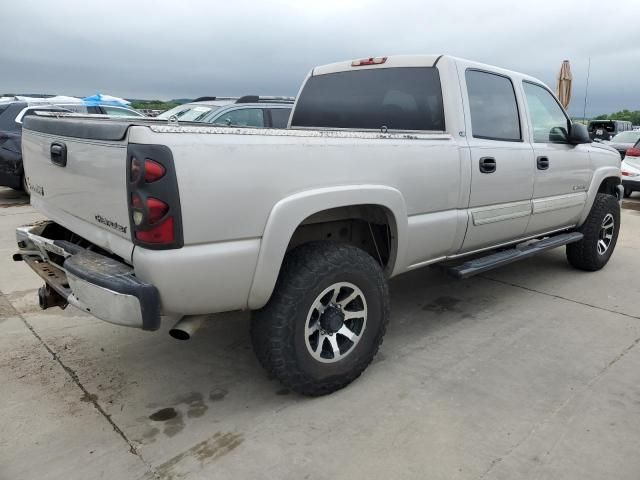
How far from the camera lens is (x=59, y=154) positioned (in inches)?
108

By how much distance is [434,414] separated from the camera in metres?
2.78

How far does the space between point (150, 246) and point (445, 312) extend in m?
2.71

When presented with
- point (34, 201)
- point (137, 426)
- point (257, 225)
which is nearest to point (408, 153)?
point (257, 225)

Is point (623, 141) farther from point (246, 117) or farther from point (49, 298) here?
point (49, 298)

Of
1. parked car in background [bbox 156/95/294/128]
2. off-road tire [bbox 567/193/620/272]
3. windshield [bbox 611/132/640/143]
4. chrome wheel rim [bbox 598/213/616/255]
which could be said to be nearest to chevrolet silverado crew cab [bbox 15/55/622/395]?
off-road tire [bbox 567/193/620/272]

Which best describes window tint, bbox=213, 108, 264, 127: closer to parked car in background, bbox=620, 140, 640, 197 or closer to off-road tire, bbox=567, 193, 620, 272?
off-road tire, bbox=567, 193, 620, 272

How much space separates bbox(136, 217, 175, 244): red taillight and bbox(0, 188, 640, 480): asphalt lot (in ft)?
3.33

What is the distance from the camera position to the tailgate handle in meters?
2.72

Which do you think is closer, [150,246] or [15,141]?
[150,246]

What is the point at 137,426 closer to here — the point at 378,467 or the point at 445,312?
the point at 378,467

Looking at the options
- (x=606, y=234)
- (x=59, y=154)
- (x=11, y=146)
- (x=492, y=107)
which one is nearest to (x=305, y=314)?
(x=59, y=154)

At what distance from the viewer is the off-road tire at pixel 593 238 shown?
519 centimetres

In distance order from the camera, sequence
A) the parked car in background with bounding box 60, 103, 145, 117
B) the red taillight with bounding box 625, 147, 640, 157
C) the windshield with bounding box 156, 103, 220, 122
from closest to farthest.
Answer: the windshield with bounding box 156, 103, 220, 122 → the parked car in background with bounding box 60, 103, 145, 117 → the red taillight with bounding box 625, 147, 640, 157

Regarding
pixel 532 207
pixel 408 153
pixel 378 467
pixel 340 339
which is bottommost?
pixel 378 467
